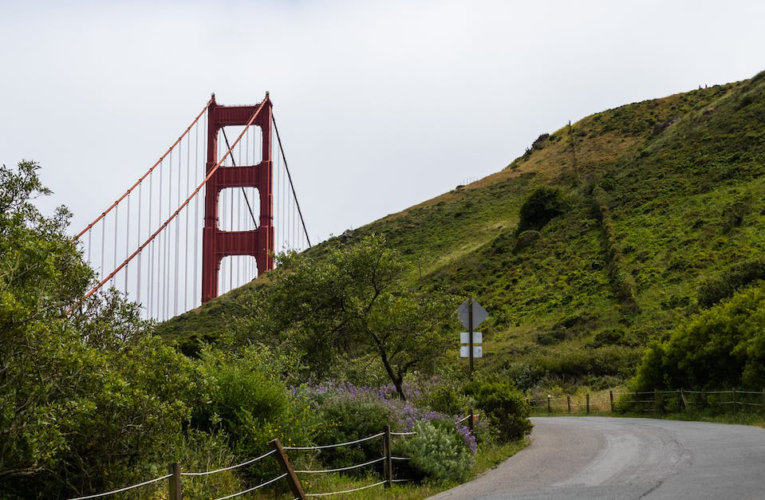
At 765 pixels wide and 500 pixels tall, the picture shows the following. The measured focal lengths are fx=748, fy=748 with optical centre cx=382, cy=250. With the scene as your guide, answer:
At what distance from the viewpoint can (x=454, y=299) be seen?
68.2ft

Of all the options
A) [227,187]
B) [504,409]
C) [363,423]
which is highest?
[227,187]

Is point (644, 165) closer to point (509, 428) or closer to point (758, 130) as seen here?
point (758, 130)

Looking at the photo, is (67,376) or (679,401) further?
(679,401)

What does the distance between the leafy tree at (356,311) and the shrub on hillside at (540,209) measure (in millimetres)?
54798

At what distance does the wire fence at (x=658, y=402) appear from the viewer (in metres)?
22.0

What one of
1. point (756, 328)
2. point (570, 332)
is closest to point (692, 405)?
point (756, 328)

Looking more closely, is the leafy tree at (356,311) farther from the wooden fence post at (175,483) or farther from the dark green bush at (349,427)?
the wooden fence post at (175,483)

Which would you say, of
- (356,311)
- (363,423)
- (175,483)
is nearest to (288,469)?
(175,483)

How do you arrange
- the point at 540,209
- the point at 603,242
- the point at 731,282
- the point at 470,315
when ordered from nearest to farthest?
the point at 470,315
the point at 731,282
the point at 603,242
the point at 540,209

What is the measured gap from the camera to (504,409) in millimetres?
16984

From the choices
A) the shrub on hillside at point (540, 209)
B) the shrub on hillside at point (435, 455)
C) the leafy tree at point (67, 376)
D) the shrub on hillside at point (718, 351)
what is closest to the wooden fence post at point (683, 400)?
the shrub on hillside at point (718, 351)

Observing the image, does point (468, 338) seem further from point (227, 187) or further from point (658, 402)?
point (227, 187)

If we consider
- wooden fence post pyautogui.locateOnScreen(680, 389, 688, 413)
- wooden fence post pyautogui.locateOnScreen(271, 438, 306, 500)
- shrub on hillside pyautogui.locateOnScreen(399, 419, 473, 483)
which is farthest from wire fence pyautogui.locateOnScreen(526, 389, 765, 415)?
wooden fence post pyautogui.locateOnScreen(271, 438, 306, 500)

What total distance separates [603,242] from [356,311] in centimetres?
4568
